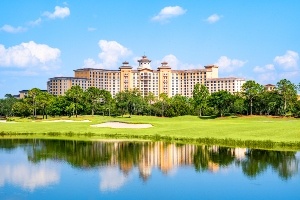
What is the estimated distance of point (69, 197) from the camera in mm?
23156

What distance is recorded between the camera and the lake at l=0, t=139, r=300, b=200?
24.3m

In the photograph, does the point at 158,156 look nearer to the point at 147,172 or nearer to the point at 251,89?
the point at 147,172

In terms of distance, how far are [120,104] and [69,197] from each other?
10463 centimetres

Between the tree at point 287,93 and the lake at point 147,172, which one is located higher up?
the tree at point 287,93

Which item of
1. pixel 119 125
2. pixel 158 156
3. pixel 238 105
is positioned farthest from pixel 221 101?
pixel 158 156

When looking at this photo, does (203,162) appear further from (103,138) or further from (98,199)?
(103,138)

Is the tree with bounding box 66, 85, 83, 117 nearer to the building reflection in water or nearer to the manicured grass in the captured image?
the manicured grass

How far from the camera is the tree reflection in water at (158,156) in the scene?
32594mm

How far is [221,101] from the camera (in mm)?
109000

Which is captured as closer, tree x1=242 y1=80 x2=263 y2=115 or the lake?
the lake

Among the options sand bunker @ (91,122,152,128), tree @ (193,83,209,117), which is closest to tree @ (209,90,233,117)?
tree @ (193,83,209,117)

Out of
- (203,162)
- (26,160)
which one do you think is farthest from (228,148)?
(26,160)

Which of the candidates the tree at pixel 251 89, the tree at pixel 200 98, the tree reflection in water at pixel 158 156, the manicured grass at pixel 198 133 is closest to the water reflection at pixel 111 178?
the tree reflection in water at pixel 158 156

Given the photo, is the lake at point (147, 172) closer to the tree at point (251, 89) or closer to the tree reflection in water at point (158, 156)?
the tree reflection in water at point (158, 156)
